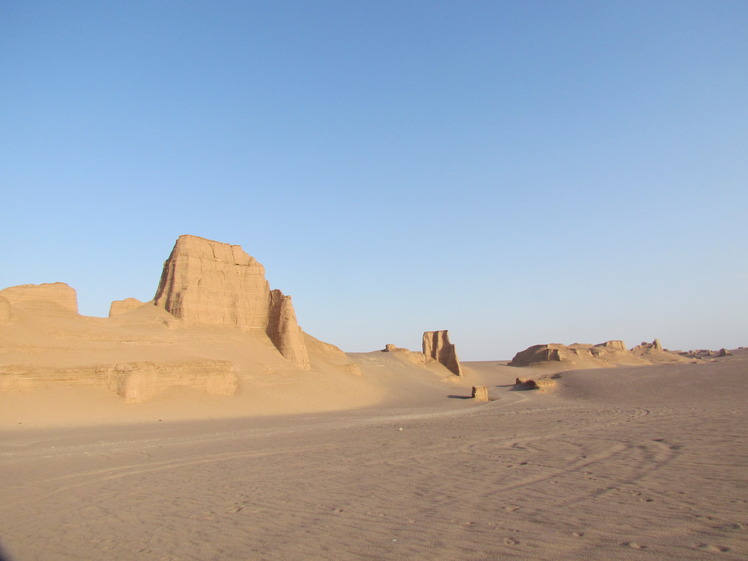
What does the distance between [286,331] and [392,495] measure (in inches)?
1260

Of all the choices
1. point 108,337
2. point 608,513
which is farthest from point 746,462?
point 108,337

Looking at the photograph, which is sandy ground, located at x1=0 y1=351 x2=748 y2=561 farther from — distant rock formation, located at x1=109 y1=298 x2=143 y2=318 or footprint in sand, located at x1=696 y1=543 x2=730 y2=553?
distant rock formation, located at x1=109 y1=298 x2=143 y2=318

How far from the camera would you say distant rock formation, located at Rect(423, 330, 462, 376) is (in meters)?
67.2

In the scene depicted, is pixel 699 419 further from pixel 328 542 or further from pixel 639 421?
pixel 328 542

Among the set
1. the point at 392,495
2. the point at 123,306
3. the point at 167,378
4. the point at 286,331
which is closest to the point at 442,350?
the point at 286,331

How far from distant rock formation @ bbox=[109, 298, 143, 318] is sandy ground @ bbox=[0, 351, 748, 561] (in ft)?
66.3

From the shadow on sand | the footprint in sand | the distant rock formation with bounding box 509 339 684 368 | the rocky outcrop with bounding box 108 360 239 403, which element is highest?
the distant rock formation with bounding box 509 339 684 368

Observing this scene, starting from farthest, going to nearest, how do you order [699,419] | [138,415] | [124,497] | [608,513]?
[138,415] → [699,419] → [124,497] → [608,513]

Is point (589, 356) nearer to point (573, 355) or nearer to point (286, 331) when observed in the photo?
point (573, 355)

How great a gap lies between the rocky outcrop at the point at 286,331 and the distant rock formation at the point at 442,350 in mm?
31567

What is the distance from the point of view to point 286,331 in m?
39.1

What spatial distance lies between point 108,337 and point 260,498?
23.9 metres

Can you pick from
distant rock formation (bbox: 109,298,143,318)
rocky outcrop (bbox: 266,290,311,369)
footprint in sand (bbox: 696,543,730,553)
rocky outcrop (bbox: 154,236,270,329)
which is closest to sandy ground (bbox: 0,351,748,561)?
footprint in sand (bbox: 696,543,730,553)

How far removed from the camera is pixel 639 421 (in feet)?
59.8
